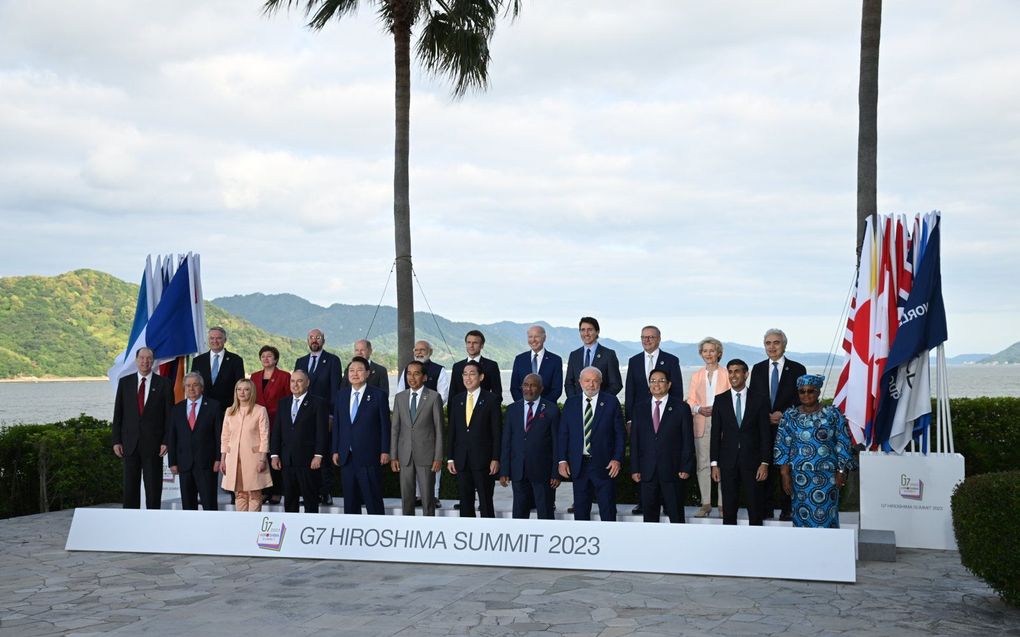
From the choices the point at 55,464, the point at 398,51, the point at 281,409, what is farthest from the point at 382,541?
the point at 398,51

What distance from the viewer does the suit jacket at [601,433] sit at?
8688mm

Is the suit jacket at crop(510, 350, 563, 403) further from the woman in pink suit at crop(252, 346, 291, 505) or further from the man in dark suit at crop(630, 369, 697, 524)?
the woman in pink suit at crop(252, 346, 291, 505)

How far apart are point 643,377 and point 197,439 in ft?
14.6

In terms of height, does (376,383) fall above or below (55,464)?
above

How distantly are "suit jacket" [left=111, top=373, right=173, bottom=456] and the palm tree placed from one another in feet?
12.7

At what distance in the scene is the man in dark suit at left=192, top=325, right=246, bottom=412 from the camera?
1064 centimetres

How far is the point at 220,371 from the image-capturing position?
10703 mm

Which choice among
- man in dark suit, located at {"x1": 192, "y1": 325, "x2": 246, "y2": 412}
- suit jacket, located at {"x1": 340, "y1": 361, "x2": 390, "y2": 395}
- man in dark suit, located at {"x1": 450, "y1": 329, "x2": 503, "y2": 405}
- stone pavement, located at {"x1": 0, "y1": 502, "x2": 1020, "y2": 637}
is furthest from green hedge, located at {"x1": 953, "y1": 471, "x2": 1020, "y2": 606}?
man in dark suit, located at {"x1": 192, "y1": 325, "x2": 246, "y2": 412}

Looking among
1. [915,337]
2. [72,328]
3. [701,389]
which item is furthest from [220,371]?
[72,328]

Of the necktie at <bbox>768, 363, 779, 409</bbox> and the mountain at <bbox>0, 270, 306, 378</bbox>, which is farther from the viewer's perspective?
the mountain at <bbox>0, 270, 306, 378</bbox>

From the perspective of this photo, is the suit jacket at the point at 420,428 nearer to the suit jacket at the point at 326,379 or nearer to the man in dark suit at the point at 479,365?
the man in dark suit at the point at 479,365

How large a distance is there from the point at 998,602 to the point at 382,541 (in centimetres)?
464

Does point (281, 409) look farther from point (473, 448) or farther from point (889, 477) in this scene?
point (889, 477)

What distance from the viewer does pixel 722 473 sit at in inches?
343
